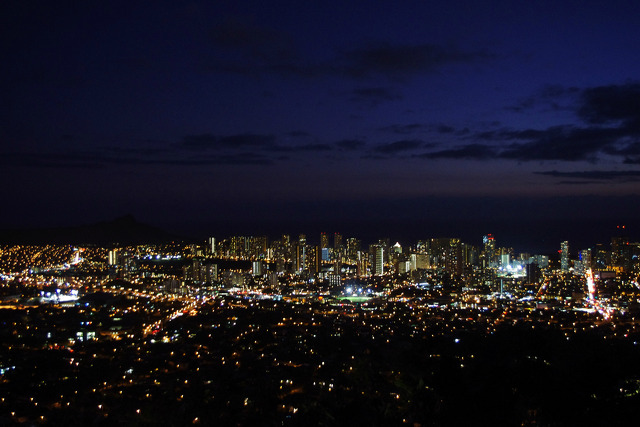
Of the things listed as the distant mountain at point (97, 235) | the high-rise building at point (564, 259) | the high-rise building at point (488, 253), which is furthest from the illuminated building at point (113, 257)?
the high-rise building at point (564, 259)

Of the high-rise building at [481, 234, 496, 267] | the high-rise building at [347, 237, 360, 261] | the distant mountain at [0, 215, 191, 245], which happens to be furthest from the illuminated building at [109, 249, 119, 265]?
the high-rise building at [481, 234, 496, 267]

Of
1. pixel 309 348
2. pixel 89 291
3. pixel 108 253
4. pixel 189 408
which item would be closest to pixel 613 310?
pixel 309 348

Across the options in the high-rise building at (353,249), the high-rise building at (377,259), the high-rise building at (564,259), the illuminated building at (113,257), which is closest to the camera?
the high-rise building at (564,259)

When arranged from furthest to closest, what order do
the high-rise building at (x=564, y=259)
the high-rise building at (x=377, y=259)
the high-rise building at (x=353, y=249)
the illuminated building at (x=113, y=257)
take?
the high-rise building at (x=353, y=249) → the illuminated building at (x=113, y=257) → the high-rise building at (x=377, y=259) → the high-rise building at (x=564, y=259)

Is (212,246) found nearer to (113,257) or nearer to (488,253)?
(113,257)

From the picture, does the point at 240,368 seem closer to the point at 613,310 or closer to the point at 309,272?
the point at 613,310

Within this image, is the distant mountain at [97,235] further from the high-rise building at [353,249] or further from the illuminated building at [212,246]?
the high-rise building at [353,249]

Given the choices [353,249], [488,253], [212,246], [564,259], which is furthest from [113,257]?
[564,259]

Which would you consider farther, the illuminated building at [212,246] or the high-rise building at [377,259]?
the illuminated building at [212,246]
